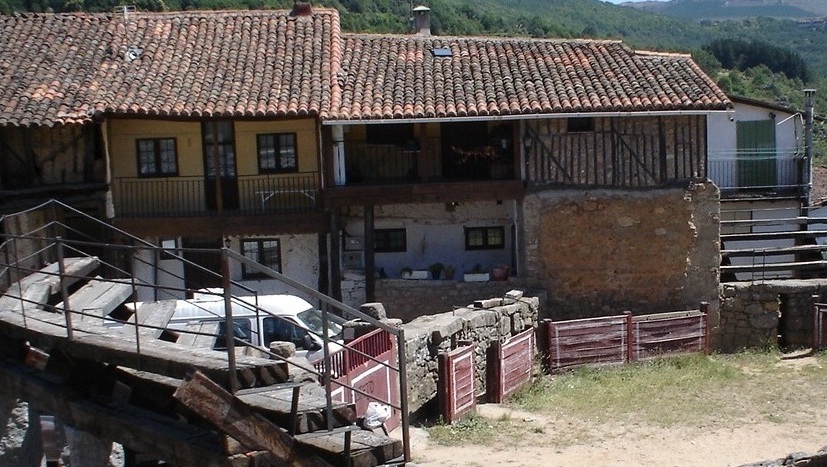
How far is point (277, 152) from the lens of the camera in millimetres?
23109

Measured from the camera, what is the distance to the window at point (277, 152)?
23.1 metres

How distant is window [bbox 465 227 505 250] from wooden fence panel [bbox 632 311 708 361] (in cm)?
417

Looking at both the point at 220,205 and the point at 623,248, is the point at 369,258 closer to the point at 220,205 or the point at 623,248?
the point at 220,205

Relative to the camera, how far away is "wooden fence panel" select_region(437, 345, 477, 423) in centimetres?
1609

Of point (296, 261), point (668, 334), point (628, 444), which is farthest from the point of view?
point (296, 261)

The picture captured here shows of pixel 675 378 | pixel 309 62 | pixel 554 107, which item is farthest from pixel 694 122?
pixel 309 62

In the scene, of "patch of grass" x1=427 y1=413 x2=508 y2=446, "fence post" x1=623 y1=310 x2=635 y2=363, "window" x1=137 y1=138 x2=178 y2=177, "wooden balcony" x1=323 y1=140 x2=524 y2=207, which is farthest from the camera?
"window" x1=137 y1=138 x2=178 y2=177

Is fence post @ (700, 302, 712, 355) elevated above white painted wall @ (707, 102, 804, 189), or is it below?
below

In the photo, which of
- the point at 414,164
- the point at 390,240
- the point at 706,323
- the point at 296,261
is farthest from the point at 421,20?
the point at 706,323

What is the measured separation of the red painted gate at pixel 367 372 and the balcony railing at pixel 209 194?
8144 mm

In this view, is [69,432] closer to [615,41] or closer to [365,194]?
[365,194]

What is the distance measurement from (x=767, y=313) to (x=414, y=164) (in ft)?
27.4

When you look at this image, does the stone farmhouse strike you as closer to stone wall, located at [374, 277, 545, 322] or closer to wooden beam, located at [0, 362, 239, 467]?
stone wall, located at [374, 277, 545, 322]

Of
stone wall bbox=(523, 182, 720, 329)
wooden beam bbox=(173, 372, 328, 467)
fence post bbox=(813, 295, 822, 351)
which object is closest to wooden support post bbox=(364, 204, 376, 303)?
stone wall bbox=(523, 182, 720, 329)
